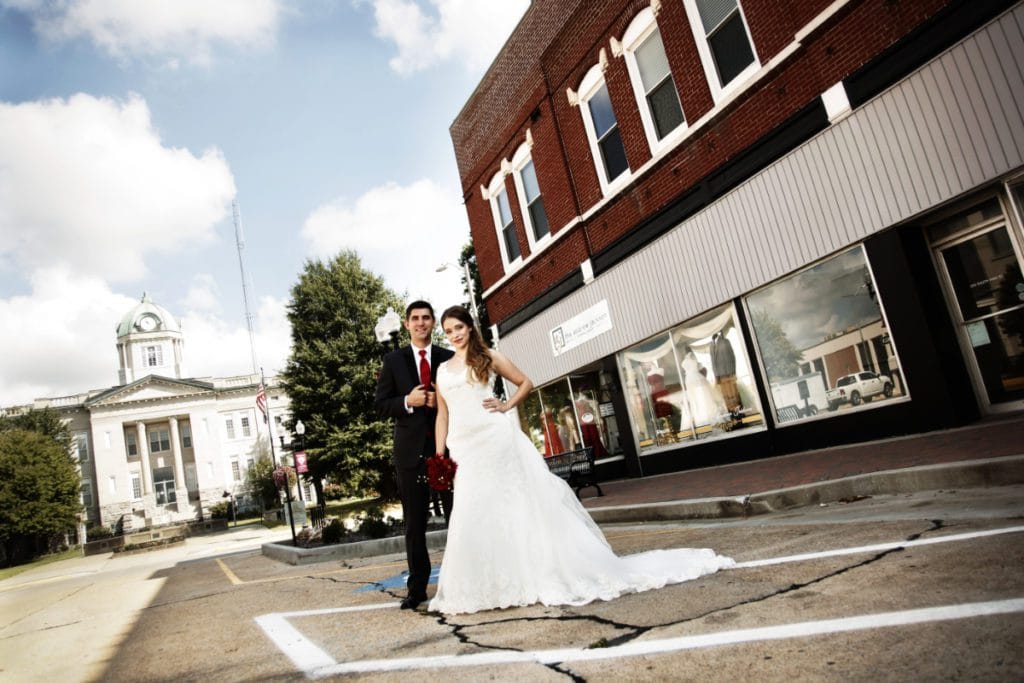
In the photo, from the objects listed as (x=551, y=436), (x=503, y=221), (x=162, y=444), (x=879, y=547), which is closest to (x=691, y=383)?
(x=551, y=436)

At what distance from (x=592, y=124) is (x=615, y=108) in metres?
0.90

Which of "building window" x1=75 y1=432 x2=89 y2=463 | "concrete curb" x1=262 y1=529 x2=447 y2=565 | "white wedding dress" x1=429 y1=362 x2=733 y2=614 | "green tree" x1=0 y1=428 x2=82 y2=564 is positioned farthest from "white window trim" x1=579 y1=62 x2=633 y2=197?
"building window" x1=75 y1=432 x2=89 y2=463

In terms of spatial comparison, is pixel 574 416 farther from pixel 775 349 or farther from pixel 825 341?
pixel 825 341

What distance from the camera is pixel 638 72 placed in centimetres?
1230

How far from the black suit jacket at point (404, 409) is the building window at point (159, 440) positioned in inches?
2811

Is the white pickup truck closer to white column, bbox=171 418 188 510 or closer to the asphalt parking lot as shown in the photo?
the asphalt parking lot

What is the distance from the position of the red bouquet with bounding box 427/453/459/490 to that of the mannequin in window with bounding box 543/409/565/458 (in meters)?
11.9

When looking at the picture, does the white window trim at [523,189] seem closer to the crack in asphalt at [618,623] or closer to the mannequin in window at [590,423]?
the mannequin in window at [590,423]

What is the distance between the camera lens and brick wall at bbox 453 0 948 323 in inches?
348

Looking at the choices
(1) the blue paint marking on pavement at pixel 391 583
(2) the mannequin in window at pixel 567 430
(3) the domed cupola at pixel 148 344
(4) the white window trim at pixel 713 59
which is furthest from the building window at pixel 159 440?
(4) the white window trim at pixel 713 59

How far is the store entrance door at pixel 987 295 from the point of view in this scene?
780 cm

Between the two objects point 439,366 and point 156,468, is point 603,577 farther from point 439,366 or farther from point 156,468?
point 156,468

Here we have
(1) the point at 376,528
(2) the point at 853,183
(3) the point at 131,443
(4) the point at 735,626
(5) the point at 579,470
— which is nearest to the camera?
(4) the point at 735,626

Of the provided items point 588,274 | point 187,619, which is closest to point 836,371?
point 588,274
